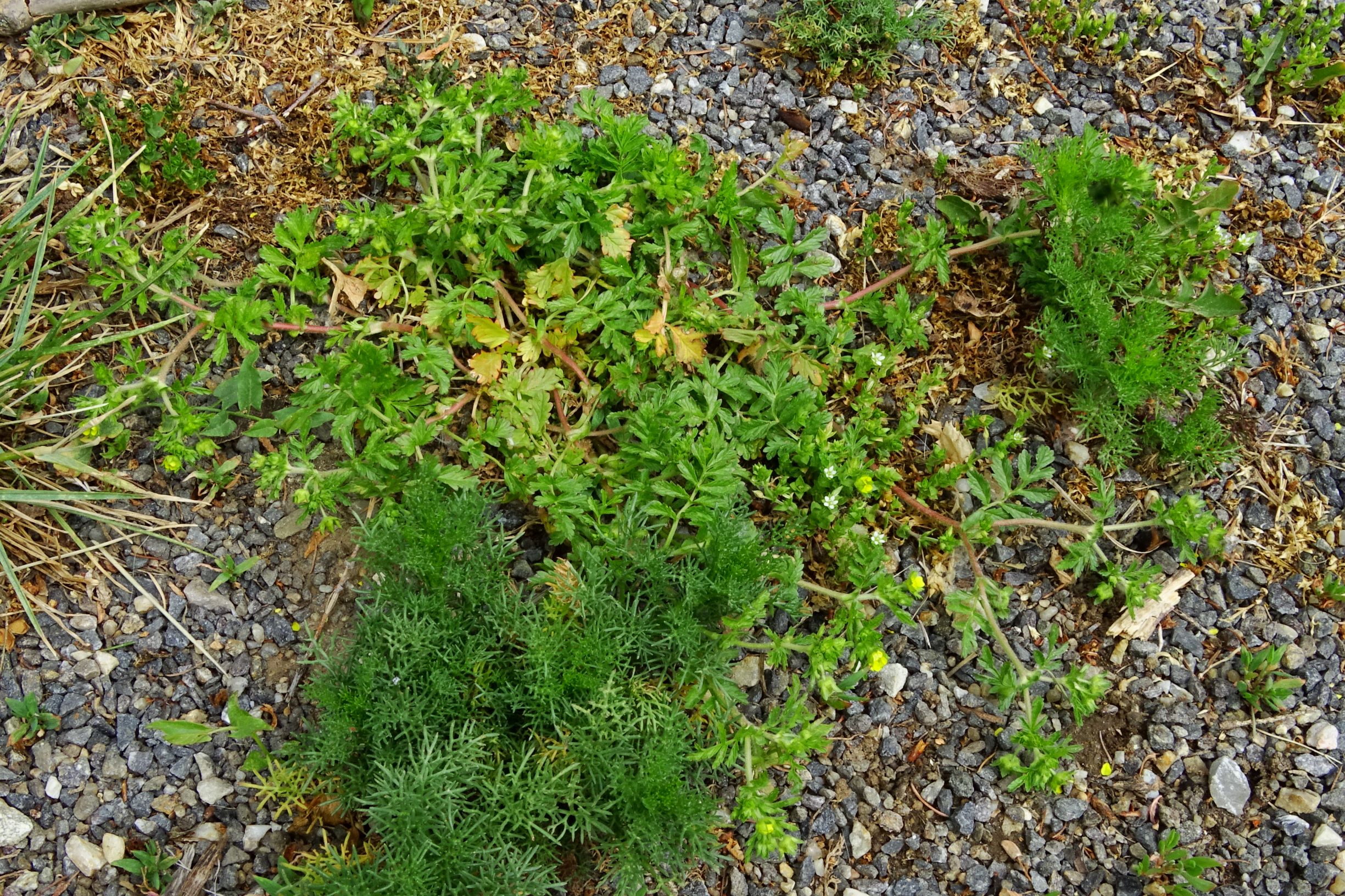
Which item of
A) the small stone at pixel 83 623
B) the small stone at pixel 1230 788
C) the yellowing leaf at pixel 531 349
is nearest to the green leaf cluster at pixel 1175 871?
the small stone at pixel 1230 788

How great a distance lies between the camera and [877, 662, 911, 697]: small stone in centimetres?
329

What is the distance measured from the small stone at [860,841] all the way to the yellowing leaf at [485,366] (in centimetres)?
183

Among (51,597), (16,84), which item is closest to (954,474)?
(51,597)

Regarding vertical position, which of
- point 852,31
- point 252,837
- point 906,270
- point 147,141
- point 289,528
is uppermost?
point 852,31

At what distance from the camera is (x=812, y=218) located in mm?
3857

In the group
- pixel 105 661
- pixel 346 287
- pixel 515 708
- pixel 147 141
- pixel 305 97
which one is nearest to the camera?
pixel 515 708

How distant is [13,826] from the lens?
2930 millimetres

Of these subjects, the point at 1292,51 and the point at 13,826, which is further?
the point at 1292,51

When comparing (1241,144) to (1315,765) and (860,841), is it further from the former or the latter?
(860,841)

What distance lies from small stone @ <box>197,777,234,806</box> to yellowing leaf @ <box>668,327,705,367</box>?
1.90 meters

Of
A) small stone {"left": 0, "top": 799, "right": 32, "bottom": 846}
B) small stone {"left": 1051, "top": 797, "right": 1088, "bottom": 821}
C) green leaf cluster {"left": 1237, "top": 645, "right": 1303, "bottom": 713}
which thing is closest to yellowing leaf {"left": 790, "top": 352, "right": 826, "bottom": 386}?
small stone {"left": 1051, "top": 797, "right": 1088, "bottom": 821}

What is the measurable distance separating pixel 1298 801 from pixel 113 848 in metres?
3.59

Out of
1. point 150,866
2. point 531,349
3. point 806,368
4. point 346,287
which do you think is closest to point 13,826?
point 150,866

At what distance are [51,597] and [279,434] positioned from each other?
0.85 meters
